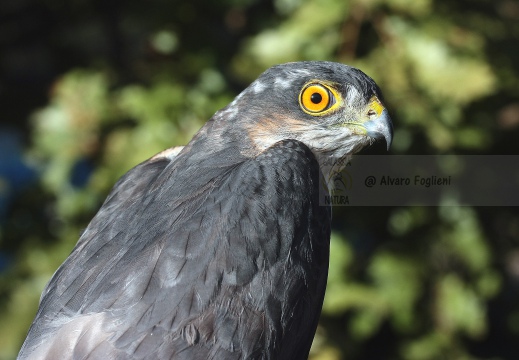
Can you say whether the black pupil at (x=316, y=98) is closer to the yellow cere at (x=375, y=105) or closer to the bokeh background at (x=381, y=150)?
the yellow cere at (x=375, y=105)

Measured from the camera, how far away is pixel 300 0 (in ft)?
16.4

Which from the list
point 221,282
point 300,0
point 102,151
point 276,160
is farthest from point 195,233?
point 300,0

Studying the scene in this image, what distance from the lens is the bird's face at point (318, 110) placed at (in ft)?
11.4

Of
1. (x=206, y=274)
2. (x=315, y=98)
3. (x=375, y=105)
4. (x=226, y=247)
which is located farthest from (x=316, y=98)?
(x=206, y=274)

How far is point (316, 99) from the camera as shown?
11.5 feet

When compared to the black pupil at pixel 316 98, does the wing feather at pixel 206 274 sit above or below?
below

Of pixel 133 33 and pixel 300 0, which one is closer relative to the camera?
pixel 300 0

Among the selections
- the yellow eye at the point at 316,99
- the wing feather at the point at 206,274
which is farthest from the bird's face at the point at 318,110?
the wing feather at the point at 206,274

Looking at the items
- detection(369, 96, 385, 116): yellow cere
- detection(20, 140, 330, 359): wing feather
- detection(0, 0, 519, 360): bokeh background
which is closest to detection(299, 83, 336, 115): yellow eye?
detection(369, 96, 385, 116): yellow cere

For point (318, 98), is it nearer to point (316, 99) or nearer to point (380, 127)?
point (316, 99)

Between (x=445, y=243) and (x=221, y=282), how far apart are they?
2.72 m

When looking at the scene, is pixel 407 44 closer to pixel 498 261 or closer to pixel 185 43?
pixel 185 43

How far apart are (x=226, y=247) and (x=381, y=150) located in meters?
2.27

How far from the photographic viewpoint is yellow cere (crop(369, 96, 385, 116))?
3.52 m
